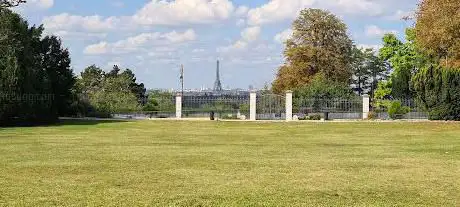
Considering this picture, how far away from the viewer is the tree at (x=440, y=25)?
3159 cm

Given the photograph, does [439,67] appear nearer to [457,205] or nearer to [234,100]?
[234,100]

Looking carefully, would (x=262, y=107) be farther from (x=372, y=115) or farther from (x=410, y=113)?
(x=410, y=113)

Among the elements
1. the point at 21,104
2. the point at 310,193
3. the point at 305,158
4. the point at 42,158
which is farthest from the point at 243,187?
the point at 21,104

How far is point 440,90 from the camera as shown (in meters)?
35.2

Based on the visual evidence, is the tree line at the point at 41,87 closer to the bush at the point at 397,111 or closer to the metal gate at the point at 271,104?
the metal gate at the point at 271,104

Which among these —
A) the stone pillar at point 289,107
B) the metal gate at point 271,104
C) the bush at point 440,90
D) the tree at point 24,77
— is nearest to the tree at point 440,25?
the bush at point 440,90

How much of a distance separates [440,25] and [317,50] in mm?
24695

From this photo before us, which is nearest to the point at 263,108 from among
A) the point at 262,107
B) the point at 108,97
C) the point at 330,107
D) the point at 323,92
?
the point at 262,107

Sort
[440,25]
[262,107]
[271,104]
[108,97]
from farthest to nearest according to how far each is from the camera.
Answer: [108,97]
[271,104]
[262,107]
[440,25]

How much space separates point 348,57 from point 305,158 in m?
44.9

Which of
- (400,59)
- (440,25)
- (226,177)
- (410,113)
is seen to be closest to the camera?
(226,177)

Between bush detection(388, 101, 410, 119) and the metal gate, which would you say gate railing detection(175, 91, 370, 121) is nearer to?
the metal gate

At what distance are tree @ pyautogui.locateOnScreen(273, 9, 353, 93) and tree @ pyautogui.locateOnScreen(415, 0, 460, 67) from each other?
67.7 ft

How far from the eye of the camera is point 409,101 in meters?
45.4
